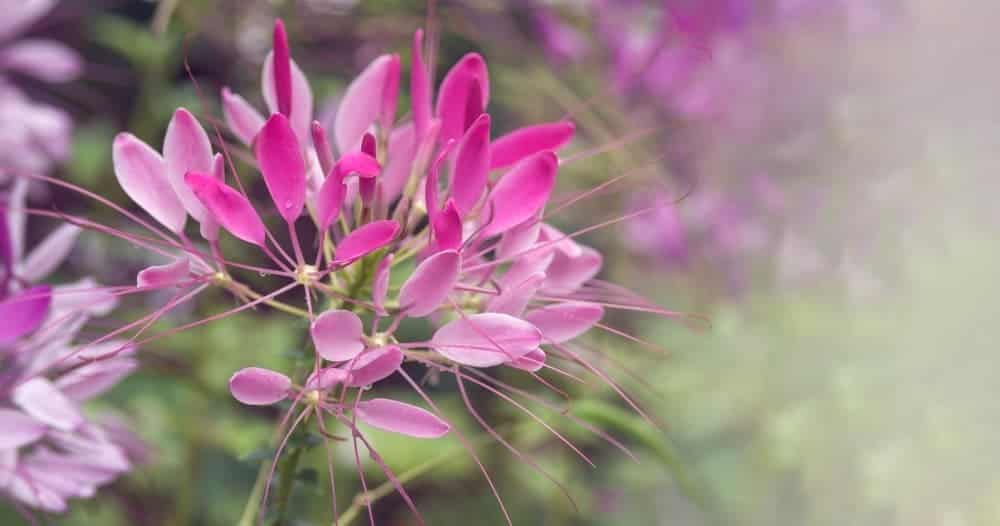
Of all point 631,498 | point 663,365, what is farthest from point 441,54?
point 631,498

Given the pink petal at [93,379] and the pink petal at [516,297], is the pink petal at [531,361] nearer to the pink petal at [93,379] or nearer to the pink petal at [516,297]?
the pink petal at [516,297]

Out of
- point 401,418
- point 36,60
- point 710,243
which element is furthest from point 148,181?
point 710,243

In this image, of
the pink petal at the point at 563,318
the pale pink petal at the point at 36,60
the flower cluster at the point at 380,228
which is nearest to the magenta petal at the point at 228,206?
the flower cluster at the point at 380,228

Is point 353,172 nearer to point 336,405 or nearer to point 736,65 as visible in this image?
point 336,405

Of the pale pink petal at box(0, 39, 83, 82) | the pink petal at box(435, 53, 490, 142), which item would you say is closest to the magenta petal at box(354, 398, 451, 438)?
the pink petal at box(435, 53, 490, 142)

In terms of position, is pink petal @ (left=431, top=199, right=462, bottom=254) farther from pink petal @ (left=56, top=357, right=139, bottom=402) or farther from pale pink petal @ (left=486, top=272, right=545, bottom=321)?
pink petal @ (left=56, top=357, right=139, bottom=402)

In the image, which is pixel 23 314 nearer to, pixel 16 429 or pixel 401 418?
pixel 16 429

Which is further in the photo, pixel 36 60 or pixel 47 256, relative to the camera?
pixel 36 60
